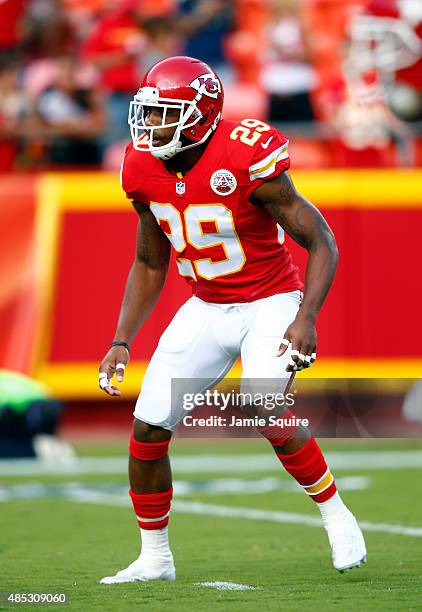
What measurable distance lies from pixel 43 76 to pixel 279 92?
7.74 ft

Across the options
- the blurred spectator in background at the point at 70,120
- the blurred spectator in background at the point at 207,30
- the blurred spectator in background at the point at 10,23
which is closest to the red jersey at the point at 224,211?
the blurred spectator in background at the point at 70,120

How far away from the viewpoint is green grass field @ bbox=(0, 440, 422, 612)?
15.5 ft

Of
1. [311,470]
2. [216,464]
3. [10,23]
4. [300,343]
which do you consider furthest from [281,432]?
[10,23]

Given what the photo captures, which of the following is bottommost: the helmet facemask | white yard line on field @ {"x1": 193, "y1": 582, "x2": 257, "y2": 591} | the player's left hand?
white yard line on field @ {"x1": 193, "y1": 582, "x2": 257, "y2": 591}

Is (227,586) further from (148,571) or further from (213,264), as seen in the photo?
(213,264)

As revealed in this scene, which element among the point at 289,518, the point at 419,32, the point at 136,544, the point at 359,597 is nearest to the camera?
the point at 359,597

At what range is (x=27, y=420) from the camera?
940 cm

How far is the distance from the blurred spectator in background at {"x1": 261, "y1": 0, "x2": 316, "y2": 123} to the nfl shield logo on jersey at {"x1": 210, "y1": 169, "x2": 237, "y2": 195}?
6.02 m

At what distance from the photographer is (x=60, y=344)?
→ 10.4 m

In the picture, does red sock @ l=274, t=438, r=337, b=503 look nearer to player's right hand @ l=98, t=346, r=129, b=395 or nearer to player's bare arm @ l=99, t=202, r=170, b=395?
player's right hand @ l=98, t=346, r=129, b=395

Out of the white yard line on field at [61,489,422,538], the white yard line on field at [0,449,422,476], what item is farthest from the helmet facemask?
the white yard line on field at [0,449,422,476]

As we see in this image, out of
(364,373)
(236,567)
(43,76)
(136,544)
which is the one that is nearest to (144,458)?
(236,567)

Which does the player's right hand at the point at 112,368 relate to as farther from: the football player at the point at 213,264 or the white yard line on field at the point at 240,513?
the white yard line on field at the point at 240,513

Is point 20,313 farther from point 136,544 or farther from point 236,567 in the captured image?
point 236,567
